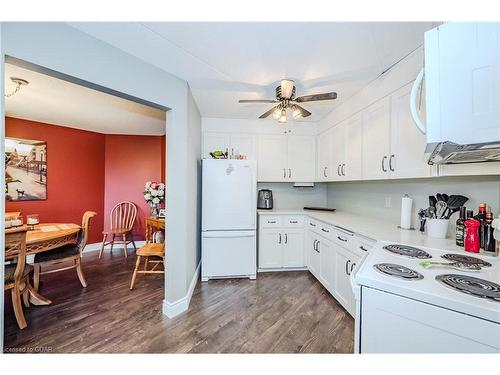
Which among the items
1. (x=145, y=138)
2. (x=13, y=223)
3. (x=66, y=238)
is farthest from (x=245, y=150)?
(x=13, y=223)

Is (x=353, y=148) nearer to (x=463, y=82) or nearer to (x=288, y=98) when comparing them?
(x=288, y=98)

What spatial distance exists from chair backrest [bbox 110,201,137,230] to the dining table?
1.50 m

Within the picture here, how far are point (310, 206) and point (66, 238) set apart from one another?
3483 mm

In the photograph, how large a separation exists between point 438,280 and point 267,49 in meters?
1.77

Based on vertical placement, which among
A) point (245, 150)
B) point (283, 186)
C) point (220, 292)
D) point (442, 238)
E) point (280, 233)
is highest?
point (245, 150)

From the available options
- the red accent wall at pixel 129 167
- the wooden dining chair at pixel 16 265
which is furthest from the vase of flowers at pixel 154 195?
the wooden dining chair at pixel 16 265

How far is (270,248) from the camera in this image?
10.0ft

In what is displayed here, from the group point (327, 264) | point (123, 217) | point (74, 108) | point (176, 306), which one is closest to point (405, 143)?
point (327, 264)

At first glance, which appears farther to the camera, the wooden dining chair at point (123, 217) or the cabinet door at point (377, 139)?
the wooden dining chair at point (123, 217)

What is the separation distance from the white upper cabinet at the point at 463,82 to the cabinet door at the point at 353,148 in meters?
1.60

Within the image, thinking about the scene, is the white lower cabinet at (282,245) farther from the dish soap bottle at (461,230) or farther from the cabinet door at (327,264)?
the dish soap bottle at (461,230)

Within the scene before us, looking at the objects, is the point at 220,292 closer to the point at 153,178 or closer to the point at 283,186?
the point at 283,186

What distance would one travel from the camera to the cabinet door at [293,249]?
3057 millimetres
